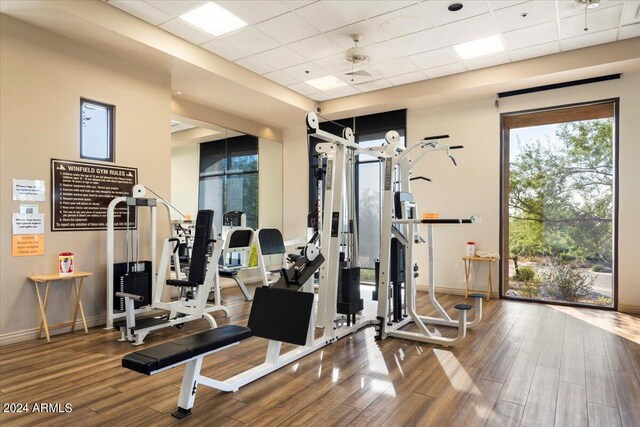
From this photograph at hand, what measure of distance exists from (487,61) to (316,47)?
2449 mm

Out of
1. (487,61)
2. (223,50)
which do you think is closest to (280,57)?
(223,50)

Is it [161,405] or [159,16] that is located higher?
[159,16]

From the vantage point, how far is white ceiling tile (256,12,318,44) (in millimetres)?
4445

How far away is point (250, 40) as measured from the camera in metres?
4.93

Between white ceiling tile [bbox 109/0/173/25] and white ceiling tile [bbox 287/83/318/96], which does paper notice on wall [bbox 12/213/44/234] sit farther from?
white ceiling tile [bbox 287/83/318/96]

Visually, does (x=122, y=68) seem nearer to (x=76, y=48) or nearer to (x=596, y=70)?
(x=76, y=48)

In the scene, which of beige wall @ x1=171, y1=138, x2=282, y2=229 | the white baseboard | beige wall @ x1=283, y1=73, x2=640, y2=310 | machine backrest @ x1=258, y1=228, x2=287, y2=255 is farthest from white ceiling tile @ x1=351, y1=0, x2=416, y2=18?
the white baseboard

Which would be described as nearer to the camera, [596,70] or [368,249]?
[596,70]

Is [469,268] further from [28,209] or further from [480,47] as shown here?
[28,209]

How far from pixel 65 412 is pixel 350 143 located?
312 cm

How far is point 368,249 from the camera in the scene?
7461mm

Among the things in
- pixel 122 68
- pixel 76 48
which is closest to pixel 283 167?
pixel 122 68

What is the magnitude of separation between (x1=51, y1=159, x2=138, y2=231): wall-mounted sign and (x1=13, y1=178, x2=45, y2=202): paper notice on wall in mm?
111

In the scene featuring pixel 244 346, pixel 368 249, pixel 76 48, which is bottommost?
pixel 244 346
